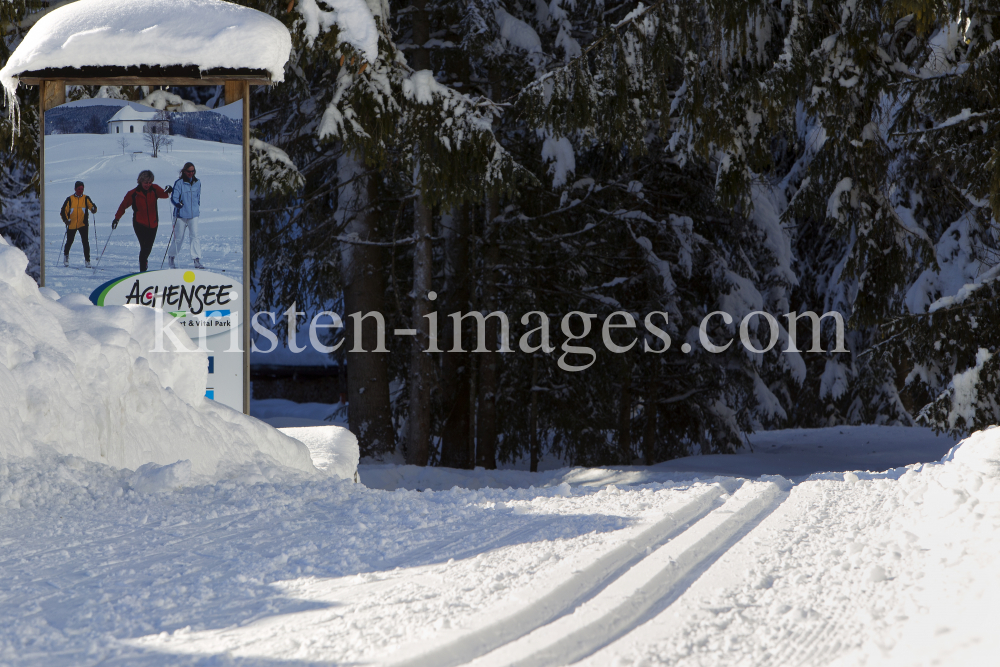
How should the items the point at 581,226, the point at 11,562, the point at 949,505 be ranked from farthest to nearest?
the point at 581,226, the point at 949,505, the point at 11,562

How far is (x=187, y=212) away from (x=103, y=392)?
1963 mm

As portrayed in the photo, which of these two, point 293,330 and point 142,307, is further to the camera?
point 293,330

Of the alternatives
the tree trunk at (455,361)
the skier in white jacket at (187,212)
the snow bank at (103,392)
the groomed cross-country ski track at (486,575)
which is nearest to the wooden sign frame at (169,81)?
the skier in white jacket at (187,212)

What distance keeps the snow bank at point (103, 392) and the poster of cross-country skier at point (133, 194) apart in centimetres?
81

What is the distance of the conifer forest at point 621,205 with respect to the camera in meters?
8.59

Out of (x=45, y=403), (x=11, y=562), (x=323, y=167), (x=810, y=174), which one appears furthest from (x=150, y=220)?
(x=810, y=174)

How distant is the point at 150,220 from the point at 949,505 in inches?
219

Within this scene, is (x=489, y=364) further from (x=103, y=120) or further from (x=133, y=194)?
(x=103, y=120)

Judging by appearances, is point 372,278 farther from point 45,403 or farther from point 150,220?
point 45,403

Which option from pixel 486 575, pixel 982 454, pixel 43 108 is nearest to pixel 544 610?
pixel 486 575

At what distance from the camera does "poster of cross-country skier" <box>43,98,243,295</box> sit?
6.45 meters

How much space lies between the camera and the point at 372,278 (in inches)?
482

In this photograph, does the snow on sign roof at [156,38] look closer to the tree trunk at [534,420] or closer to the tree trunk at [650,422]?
the tree trunk at [534,420]

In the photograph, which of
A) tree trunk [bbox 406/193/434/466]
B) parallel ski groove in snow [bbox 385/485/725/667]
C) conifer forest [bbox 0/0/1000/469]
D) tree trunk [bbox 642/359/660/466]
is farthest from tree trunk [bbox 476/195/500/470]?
parallel ski groove in snow [bbox 385/485/725/667]
